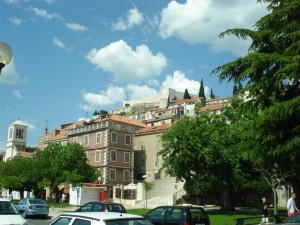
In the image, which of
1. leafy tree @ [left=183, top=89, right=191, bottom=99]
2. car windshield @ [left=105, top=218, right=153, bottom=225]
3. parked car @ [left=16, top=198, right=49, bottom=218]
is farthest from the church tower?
car windshield @ [left=105, top=218, right=153, bottom=225]

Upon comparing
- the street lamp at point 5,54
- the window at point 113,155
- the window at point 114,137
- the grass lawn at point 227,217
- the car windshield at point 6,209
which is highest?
the window at point 114,137

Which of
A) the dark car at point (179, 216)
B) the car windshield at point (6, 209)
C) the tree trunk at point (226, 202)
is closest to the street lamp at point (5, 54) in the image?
the car windshield at point (6, 209)

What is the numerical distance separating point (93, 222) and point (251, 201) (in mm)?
47511

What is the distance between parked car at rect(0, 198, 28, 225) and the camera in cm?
1273

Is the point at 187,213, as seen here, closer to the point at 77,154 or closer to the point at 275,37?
the point at 275,37

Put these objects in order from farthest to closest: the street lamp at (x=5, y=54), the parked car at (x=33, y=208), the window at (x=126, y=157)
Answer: the window at (x=126, y=157) < the parked car at (x=33, y=208) < the street lamp at (x=5, y=54)

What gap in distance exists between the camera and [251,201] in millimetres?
52312

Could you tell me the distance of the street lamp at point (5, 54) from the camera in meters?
9.71

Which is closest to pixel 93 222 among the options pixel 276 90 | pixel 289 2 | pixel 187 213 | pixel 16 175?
pixel 187 213

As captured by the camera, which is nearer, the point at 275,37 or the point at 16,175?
the point at 275,37

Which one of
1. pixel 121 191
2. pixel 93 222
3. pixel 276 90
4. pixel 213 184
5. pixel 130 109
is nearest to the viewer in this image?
pixel 93 222

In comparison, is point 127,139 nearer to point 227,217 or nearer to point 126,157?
point 126,157

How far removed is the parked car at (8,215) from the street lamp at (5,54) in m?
5.24

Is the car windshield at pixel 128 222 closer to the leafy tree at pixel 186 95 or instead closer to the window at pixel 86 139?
the window at pixel 86 139
